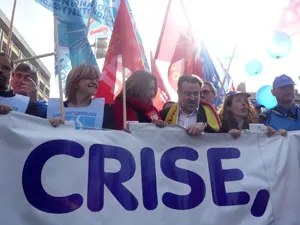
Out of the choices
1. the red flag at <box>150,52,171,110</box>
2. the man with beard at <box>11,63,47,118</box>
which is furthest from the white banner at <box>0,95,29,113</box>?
the red flag at <box>150,52,171,110</box>

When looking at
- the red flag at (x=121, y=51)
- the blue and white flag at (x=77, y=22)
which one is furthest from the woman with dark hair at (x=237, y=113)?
the blue and white flag at (x=77, y=22)

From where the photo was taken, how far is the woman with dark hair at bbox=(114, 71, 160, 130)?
2930 mm

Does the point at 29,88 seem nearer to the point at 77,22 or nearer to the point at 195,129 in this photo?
the point at 77,22

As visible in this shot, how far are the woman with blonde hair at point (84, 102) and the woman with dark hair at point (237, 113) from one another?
104 cm

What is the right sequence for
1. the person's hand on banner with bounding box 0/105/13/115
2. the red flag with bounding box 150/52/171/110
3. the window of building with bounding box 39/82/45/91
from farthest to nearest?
the window of building with bounding box 39/82/45/91, the red flag with bounding box 150/52/171/110, the person's hand on banner with bounding box 0/105/13/115

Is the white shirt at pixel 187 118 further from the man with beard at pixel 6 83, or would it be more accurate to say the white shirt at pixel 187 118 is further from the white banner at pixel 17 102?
the white banner at pixel 17 102

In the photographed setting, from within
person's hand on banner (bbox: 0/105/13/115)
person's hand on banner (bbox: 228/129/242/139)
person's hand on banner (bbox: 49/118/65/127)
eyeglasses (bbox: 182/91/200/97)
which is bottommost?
person's hand on banner (bbox: 228/129/242/139)

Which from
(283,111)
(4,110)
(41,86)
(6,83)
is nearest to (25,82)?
(6,83)

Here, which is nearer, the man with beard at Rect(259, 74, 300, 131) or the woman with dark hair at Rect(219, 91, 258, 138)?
the woman with dark hair at Rect(219, 91, 258, 138)

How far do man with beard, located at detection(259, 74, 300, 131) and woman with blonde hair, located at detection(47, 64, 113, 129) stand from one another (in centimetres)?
153

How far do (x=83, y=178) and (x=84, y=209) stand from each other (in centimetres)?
19

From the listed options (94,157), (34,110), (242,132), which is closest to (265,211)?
(242,132)

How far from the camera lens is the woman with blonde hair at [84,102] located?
2.76 metres

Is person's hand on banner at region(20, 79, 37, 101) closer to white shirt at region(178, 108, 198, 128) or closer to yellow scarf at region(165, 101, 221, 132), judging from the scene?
yellow scarf at region(165, 101, 221, 132)
